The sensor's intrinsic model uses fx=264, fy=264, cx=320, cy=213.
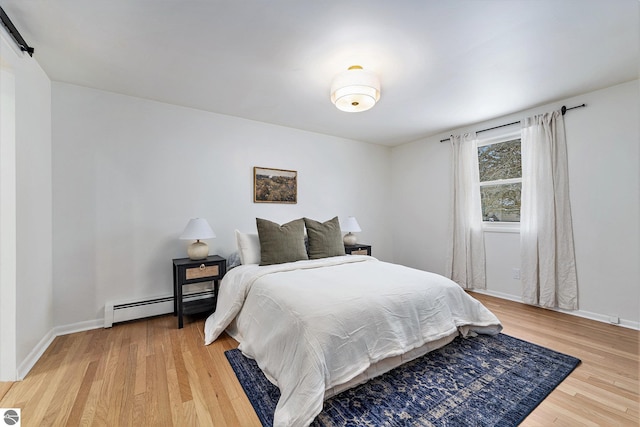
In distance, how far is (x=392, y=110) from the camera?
3.19 meters

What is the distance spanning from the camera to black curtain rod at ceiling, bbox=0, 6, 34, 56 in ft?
5.22

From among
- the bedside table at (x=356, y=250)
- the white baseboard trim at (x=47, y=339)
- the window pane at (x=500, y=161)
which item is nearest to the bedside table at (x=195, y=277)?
the white baseboard trim at (x=47, y=339)

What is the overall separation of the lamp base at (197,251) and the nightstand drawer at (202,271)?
0.44 ft

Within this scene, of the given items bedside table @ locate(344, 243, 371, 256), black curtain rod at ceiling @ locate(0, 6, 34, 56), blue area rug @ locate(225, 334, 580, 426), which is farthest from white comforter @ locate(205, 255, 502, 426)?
black curtain rod at ceiling @ locate(0, 6, 34, 56)

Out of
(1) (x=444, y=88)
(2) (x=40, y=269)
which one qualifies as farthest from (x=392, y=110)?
(2) (x=40, y=269)

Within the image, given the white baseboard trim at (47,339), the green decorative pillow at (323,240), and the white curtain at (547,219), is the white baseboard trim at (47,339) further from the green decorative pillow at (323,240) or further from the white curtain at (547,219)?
the white curtain at (547,219)

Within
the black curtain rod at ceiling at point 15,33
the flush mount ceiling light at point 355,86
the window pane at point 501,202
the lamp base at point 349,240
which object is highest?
the black curtain rod at ceiling at point 15,33

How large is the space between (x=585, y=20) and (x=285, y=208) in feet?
10.7

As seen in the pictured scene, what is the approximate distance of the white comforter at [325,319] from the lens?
147 cm

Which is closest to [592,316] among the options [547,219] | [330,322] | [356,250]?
[547,219]

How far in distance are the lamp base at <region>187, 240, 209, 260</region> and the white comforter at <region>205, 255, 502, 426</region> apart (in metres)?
0.39

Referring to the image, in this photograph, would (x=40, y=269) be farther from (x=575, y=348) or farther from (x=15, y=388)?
(x=575, y=348)

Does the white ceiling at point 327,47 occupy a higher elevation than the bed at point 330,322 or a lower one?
higher

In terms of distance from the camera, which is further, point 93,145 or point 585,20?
point 93,145
